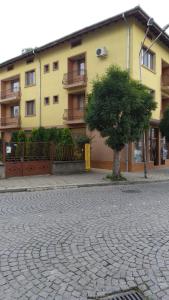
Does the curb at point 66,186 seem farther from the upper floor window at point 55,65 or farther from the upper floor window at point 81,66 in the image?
the upper floor window at point 55,65

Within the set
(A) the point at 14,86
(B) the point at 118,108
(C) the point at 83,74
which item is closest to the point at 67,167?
(B) the point at 118,108

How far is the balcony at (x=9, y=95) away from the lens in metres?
26.7

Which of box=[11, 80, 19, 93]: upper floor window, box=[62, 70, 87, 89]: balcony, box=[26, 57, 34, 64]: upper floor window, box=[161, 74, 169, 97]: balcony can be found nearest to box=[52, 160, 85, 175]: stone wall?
box=[62, 70, 87, 89]: balcony

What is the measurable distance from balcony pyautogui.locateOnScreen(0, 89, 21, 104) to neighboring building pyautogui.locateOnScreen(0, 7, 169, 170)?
0.11m

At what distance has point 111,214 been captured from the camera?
6.86 meters

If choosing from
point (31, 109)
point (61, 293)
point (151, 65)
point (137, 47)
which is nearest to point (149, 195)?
point (61, 293)

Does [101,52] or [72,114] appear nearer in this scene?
[101,52]

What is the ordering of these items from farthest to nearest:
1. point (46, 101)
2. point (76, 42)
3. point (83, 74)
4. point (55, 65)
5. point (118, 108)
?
point (46, 101) → point (55, 65) → point (76, 42) → point (83, 74) → point (118, 108)

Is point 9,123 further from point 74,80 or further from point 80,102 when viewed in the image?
point 74,80

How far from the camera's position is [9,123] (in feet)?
93.7

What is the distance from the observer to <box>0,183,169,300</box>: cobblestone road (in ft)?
10.8

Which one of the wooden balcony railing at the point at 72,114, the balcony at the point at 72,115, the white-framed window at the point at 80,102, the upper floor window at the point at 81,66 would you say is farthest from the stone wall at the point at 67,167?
the upper floor window at the point at 81,66

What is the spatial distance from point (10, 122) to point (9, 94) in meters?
3.04

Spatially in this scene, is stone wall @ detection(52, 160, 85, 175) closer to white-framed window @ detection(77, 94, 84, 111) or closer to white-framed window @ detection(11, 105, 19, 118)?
white-framed window @ detection(77, 94, 84, 111)
